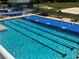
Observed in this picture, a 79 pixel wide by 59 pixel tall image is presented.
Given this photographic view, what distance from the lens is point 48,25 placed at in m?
14.2

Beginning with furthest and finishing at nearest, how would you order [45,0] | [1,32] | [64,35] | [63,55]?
[45,0]
[1,32]
[64,35]
[63,55]

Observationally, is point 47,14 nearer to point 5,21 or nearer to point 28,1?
point 5,21

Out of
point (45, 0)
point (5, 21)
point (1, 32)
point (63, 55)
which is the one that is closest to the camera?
point (63, 55)

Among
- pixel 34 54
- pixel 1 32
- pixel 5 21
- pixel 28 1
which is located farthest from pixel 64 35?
pixel 28 1

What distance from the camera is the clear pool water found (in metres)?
7.92

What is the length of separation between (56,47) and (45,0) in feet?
88.6

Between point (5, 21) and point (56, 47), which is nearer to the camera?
point (56, 47)

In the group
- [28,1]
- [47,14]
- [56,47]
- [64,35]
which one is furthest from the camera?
[28,1]

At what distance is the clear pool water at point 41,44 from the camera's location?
7.92 meters

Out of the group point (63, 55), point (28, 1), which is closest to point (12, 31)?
point (63, 55)

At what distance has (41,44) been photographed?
31.0 ft

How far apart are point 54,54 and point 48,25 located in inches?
253

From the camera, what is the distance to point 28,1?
93.9 feet

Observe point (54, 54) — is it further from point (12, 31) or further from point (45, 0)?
point (45, 0)
